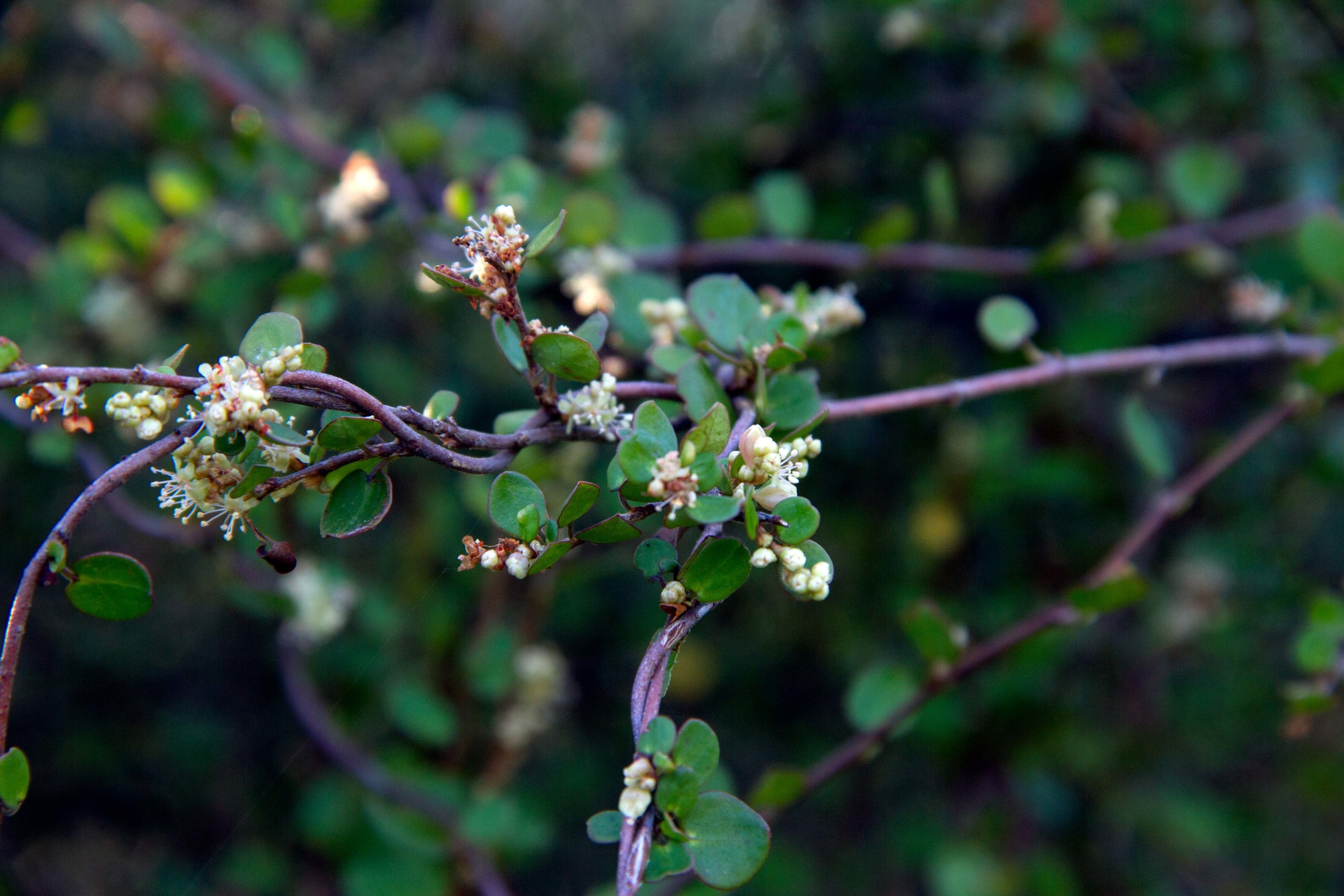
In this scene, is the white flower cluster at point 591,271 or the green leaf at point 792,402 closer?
the green leaf at point 792,402

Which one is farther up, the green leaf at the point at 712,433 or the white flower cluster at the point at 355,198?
the white flower cluster at the point at 355,198

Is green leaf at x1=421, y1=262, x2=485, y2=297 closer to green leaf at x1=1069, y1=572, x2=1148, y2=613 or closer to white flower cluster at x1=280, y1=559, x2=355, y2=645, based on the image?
green leaf at x1=1069, y1=572, x2=1148, y2=613

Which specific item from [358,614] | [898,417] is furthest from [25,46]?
[898,417]

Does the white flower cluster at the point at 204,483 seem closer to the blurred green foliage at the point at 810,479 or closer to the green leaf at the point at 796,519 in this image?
the green leaf at the point at 796,519

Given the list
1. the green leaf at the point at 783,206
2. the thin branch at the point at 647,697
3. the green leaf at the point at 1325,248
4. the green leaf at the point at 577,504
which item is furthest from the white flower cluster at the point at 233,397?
the green leaf at the point at 1325,248

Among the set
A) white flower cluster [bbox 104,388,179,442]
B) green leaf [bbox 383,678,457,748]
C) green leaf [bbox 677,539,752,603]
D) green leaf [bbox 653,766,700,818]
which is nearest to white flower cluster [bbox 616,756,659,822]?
green leaf [bbox 653,766,700,818]

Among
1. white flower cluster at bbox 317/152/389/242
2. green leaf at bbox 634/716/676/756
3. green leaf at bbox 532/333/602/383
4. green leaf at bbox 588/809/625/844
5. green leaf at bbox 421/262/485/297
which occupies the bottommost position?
green leaf at bbox 588/809/625/844
